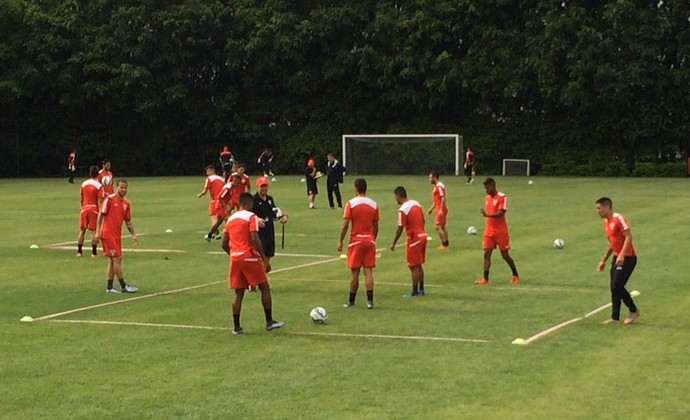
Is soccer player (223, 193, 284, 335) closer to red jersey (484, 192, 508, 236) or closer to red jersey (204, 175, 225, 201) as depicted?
red jersey (484, 192, 508, 236)

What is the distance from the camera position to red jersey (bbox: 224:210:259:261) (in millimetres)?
15609

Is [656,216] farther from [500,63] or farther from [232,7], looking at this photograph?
→ [232,7]

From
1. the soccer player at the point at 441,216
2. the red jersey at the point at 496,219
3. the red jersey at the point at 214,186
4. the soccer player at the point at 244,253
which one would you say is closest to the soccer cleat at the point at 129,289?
the soccer player at the point at 244,253

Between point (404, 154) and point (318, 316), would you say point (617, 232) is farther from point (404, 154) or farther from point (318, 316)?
point (404, 154)

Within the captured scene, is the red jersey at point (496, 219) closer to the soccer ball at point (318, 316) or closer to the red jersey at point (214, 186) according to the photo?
the soccer ball at point (318, 316)

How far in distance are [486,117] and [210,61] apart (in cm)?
1742

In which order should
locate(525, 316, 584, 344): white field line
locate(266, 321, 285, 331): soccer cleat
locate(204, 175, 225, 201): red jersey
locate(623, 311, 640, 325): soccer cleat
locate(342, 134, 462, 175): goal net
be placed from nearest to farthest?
locate(525, 316, 584, 344): white field line
locate(266, 321, 285, 331): soccer cleat
locate(623, 311, 640, 325): soccer cleat
locate(204, 175, 225, 201): red jersey
locate(342, 134, 462, 175): goal net

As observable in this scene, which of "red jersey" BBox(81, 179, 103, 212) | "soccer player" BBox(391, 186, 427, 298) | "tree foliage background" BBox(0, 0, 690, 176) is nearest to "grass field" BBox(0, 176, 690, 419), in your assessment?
"soccer player" BBox(391, 186, 427, 298)

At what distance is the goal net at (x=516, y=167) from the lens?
69688mm

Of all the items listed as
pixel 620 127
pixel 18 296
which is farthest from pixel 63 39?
pixel 18 296

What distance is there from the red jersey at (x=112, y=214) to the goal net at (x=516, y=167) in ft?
167

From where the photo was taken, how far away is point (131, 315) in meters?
17.8

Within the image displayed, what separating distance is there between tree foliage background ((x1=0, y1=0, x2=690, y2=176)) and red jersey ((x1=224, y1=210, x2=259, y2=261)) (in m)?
50.9

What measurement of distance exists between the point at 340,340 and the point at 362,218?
3292 millimetres
